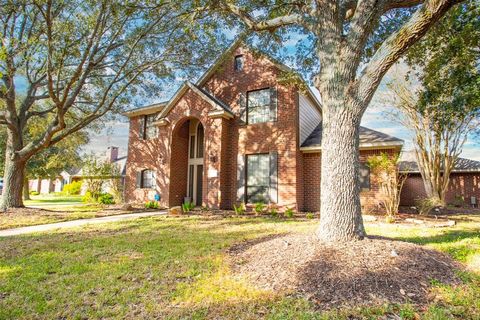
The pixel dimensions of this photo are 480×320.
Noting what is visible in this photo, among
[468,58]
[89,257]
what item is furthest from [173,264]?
[468,58]

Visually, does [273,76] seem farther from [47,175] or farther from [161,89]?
[47,175]

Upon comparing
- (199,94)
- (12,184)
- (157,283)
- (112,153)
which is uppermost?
(199,94)

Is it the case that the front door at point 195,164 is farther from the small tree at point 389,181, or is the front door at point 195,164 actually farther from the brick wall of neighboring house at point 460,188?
the brick wall of neighboring house at point 460,188

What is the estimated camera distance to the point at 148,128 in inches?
614

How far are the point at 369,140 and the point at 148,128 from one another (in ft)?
38.0

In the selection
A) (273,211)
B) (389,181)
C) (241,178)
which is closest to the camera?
(389,181)

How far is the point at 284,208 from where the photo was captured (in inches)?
453

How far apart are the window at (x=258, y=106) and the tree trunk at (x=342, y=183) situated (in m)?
7.90

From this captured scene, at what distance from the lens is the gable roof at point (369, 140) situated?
10.5 m

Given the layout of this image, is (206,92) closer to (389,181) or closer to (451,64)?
(389,181)

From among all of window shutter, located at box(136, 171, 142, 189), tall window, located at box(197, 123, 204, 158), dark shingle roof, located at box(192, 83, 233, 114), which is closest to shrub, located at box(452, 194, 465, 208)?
dark shingle roof, located at box(192, 83, 233, 114)

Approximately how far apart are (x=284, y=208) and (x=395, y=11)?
789 centimetres

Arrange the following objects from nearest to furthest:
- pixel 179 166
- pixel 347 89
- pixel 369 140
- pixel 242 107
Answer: pixel 347 89 → pixel 369 140 → pixel 242 107 → pixel 179 166

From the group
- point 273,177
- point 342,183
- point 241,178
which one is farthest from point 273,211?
point 342,183
